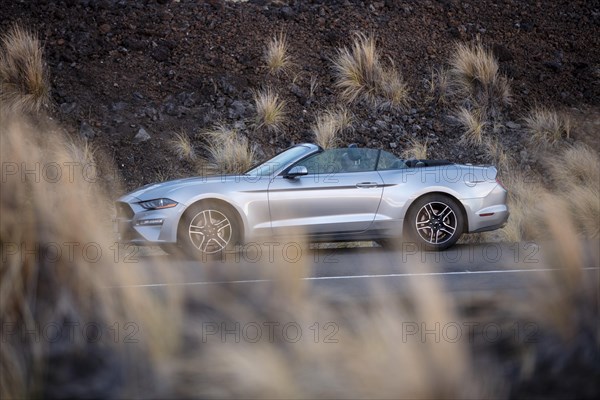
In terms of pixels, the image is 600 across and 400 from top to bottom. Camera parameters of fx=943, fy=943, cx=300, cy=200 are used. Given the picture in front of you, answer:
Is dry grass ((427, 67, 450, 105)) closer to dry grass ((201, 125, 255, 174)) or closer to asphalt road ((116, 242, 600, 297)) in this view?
dry grass ((201, 125, 255, 174))

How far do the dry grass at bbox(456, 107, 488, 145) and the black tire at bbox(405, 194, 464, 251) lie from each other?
28.8 ft

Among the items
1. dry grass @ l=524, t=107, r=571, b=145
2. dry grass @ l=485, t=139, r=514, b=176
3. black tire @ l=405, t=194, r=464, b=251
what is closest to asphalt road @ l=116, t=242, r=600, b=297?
black tire @ l=405, t=194, r=464, b=251

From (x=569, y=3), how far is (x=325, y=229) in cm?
1687

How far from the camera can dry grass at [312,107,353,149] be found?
19.0m

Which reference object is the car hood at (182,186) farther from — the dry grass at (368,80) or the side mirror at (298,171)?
the dry grass at (368,80)

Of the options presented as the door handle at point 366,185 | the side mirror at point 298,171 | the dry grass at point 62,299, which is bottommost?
the dry grass at point 62,299

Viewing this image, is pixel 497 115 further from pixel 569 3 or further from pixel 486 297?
pixel 486 297

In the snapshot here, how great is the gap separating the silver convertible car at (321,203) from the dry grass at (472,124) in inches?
326

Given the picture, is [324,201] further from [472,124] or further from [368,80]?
[368,80]

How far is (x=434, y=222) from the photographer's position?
37.4 ft

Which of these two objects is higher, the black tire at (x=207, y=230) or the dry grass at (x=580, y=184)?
the dry grass at (x=580, y=184)

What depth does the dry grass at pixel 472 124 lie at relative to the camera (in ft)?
65.7

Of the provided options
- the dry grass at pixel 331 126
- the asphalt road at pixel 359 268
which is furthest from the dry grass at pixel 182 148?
the asphalt road at pixel 359 268

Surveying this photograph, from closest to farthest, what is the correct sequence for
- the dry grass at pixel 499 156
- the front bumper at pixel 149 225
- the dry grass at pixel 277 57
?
the front bumper at pixel 149 225 < the dry grass at pixel 499 156 < the dry grass at pixel 277 57
